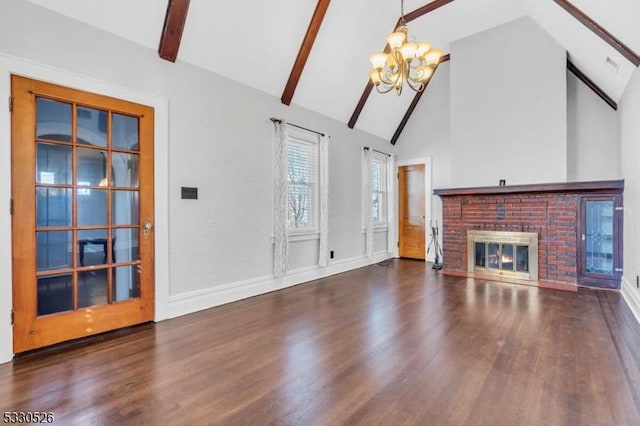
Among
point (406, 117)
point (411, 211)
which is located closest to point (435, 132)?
point (406, 117)

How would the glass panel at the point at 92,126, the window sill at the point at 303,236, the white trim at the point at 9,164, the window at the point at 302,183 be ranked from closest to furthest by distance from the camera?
the white trim at the point at 9,164, the glass panel at the point at 92,126, the window sill at the point at 303,236, the window at the point at 302,183

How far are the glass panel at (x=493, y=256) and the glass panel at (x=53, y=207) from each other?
575 centimetres

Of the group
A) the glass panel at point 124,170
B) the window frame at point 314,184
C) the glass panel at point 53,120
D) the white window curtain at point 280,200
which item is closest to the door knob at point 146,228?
the glass panel at point 124,170

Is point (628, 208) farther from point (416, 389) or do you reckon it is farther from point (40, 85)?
point (40, 85)

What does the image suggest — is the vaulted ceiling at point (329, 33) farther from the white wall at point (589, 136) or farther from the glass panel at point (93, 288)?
the glass panel at point (93, 288)

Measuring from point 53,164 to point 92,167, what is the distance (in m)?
0.28

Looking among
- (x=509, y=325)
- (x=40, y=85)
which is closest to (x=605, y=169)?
(x=509, y=325)

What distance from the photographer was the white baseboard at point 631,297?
3.40m

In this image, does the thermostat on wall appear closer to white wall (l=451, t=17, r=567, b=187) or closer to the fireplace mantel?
the fireplace mantel

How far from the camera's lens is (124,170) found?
10.2 feet

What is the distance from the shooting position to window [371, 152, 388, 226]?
687cm

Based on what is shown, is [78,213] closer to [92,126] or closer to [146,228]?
[146,228]

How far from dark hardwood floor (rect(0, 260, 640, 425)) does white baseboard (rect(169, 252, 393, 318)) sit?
0.19 metres

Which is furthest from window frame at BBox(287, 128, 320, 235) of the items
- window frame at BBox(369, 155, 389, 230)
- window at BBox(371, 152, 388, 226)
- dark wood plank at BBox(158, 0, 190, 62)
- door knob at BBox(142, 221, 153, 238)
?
door knob at BBox(142, 221, 153, 238)
